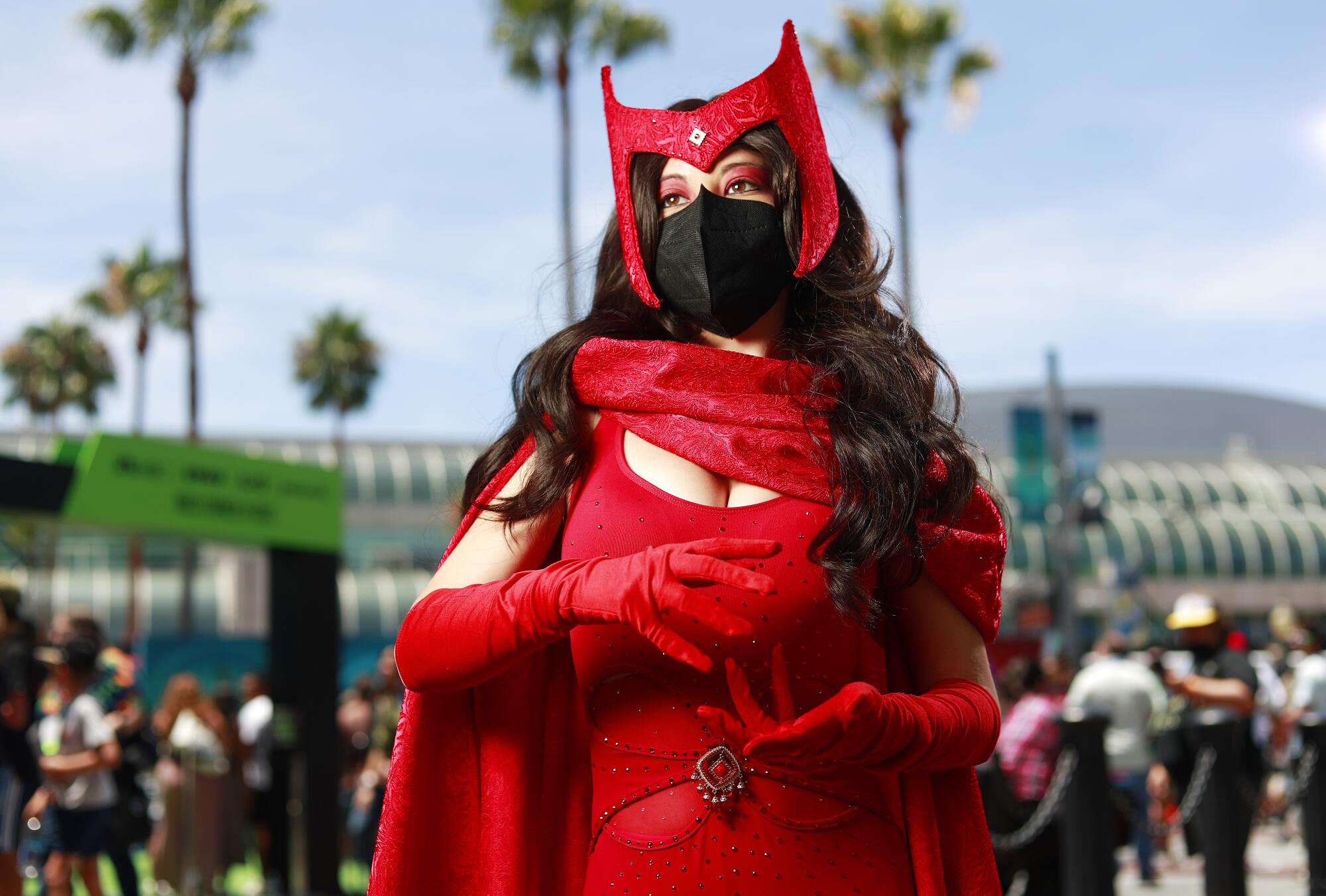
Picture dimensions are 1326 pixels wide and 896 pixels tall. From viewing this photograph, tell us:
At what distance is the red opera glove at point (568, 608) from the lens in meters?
1.59

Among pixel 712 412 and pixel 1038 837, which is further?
pixel 1038 837

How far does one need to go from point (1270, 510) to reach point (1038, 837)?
4716 cm

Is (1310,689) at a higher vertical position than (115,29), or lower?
lower

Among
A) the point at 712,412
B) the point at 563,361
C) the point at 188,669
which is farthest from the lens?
the point at 188,669

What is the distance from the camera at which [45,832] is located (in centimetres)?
735

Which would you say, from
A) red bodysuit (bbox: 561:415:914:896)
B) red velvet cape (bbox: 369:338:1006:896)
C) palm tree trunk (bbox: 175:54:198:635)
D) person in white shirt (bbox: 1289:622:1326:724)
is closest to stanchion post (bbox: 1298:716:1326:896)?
person in white shirt (bbox: 1289:622:1326:724)

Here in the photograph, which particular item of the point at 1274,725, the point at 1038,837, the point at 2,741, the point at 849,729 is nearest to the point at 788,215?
the point at 849,729

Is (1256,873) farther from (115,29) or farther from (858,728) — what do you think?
(115,29)

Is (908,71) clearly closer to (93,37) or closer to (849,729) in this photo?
(93,37)

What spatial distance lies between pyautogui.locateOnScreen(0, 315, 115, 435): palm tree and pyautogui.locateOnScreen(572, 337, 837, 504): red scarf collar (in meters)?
34.5

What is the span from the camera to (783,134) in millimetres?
2107

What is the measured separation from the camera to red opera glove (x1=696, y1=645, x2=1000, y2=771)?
166cm

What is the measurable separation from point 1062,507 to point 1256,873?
543 inches

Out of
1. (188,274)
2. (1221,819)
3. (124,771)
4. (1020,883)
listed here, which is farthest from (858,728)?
(188,274)
